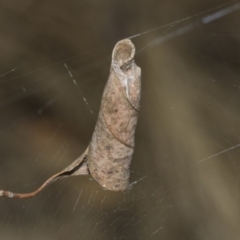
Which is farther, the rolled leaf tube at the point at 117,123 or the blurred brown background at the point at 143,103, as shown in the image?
the blurred brown background at the point at 143,103

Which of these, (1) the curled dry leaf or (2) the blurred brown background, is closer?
(1) the curled dry leaf

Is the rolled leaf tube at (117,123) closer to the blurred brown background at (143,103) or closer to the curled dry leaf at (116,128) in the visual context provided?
the curled dry leaf at (116,128)

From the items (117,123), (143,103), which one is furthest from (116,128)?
(143,103)

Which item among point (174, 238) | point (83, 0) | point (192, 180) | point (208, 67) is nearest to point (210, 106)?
point (208, 67)

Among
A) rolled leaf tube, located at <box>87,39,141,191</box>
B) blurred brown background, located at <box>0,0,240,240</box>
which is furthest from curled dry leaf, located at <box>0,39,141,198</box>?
blurred brown background, located at <box>0,0,240,240</box>

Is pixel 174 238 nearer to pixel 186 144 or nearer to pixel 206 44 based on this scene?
pixel 186 144

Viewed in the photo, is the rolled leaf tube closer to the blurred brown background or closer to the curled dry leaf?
the curled dry leaf

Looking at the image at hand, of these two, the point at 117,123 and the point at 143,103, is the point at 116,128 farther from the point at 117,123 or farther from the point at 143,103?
the point at 143,103

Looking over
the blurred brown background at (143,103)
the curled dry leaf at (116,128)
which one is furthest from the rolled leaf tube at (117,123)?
the blurred brown background at (143,103)
